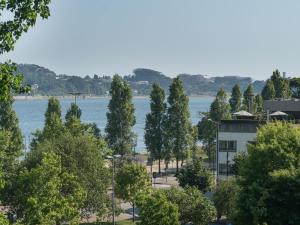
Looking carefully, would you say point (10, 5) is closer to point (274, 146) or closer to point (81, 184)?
point (274, 146)

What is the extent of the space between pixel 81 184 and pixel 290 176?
58.6 ft

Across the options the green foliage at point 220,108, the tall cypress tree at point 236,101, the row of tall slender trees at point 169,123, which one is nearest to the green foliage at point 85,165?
the row of tall slender trees at point 169,123

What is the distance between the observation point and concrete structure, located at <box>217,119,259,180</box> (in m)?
59.5

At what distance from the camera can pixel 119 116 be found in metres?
77.2

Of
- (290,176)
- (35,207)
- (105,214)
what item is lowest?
(105,214)

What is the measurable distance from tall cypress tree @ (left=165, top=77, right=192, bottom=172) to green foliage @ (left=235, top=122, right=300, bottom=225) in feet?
143

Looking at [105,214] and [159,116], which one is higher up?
[159,116]

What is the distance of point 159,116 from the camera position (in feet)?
266

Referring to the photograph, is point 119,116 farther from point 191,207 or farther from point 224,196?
point 191,207

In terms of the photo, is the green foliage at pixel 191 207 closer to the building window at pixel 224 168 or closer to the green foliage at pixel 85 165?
the green foliage at pixel 85 165

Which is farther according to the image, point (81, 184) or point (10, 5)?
point (81, 184)

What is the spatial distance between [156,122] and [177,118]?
111 inches

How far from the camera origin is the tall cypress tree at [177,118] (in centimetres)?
8075

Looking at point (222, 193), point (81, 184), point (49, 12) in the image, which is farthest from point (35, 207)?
point (49, 12)
